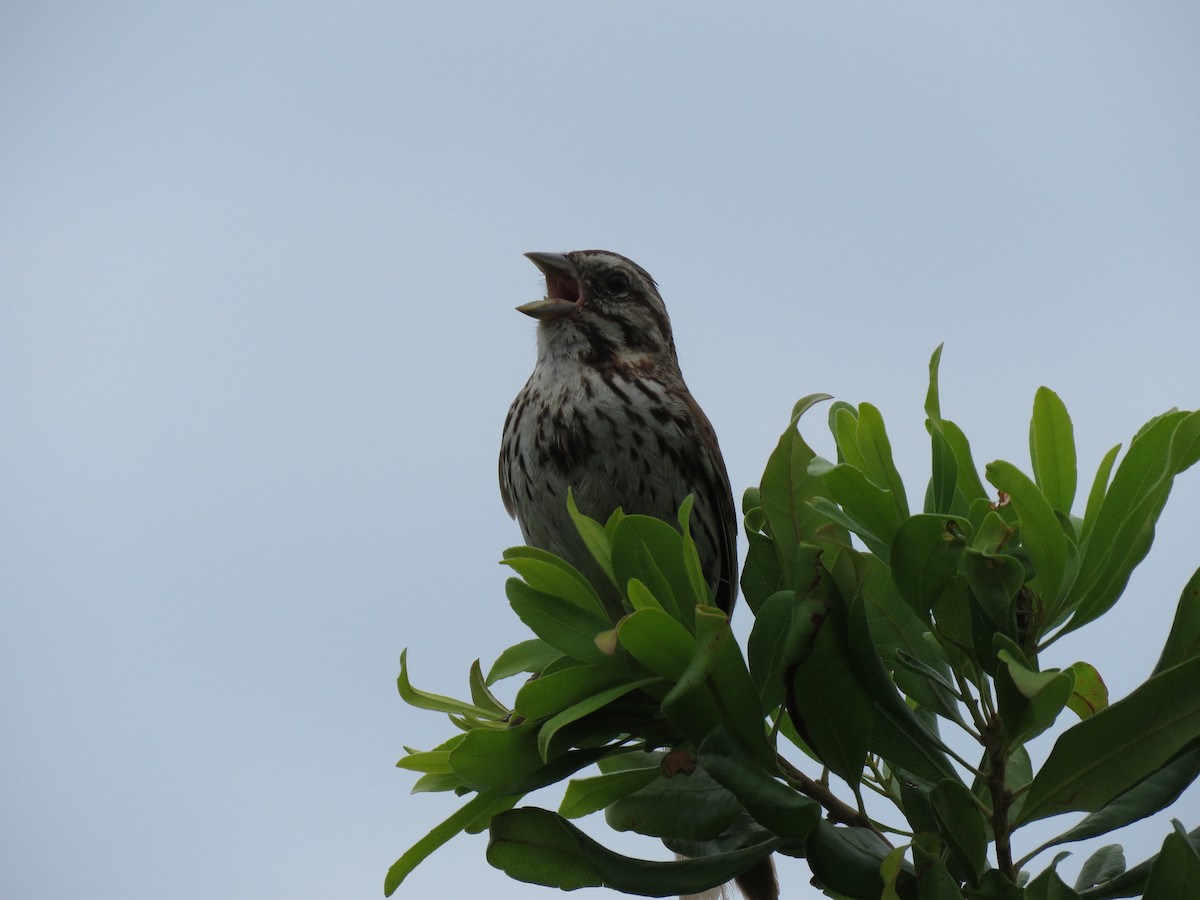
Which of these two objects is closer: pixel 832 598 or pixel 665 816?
pixel 832 598

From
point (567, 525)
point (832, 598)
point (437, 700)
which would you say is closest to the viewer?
point (832, 598)

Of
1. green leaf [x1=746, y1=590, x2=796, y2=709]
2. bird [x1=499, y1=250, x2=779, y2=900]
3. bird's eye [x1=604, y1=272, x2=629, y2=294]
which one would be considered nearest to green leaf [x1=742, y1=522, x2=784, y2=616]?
green leaf [x1=746, y1=590, x2=796, y2=709]

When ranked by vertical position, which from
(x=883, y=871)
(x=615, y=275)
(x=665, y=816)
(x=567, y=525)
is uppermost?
(x=615, y=275)

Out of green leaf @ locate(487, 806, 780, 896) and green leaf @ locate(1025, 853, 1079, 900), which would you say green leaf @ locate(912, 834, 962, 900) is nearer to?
green leaf @ locate(1025, 853, 1079, 900)

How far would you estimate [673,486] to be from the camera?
148 inches

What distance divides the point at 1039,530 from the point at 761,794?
56 centimetres

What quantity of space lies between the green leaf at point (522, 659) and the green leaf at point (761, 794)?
1.55 ft

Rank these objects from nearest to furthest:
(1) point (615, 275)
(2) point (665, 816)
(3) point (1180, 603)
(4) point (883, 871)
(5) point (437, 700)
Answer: (4) point (883, 871), (3) point (1180, 603), (2) point (665, 816), (5) point (437, 700), (1) point (615, 275)

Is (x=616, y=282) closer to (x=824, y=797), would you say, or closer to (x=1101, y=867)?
(x=824, y=797)

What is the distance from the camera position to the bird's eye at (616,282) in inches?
167

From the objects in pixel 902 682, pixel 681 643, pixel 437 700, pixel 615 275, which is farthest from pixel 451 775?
pixel 615 275

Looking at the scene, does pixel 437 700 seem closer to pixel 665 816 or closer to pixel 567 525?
pixel 665 816

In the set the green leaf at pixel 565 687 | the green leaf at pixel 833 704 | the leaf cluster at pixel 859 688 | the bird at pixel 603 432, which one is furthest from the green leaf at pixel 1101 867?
the bird at pixel 603 432

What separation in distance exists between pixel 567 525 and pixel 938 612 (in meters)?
1.94
